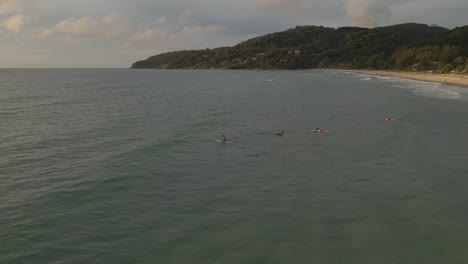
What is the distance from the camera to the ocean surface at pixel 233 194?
1438 centimetres

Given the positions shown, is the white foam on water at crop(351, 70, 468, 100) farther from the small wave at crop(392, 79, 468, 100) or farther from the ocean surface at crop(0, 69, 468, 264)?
the ocean surface at crop(0, 69, 468, 264)

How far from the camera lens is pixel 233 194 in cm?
2042

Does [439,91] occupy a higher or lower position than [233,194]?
lower

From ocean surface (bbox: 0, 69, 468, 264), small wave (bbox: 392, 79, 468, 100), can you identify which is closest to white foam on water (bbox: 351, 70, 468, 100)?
small wave (bbox: 392, 79, 468, 100)

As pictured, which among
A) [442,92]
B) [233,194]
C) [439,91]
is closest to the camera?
[233,194]

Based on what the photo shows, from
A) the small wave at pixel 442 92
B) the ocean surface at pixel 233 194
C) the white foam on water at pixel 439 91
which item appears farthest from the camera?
the white foam on water at pixel 439 91

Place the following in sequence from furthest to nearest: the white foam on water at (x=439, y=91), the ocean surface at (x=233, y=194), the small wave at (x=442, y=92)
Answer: the white foam on water at (x=439, y=91) → the small wave at (x=442, y=92) → the ocean surface at (x=233, y=194)

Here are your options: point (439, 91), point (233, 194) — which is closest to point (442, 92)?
point (439, 91)

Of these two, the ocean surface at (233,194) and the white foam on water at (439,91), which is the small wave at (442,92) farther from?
the ocean surface at (233,194)

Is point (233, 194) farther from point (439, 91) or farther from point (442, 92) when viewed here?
point (439, 91)

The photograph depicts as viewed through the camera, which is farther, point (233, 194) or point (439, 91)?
point (439, 91)

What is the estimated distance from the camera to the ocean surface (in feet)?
47.2

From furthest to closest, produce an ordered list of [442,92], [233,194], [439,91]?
1. [439,91]
2. [442,92]
3. [233,194]

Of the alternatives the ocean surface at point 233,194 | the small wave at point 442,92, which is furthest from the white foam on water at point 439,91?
the ocean surface at point 233,194
